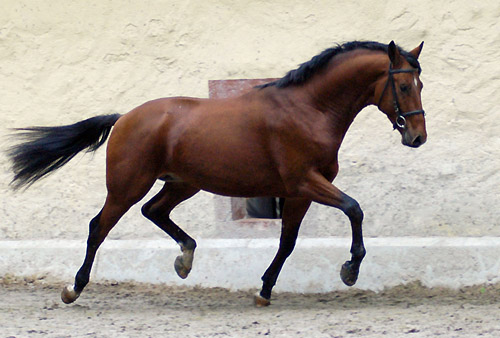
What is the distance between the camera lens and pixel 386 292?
233 inches

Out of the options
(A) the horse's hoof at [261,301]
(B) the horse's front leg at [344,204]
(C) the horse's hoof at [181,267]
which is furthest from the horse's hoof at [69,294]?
(B) the horse's front leg at [344,204]

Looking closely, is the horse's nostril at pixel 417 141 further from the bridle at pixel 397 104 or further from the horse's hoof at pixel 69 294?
the horse's hoof at pixel 69 294

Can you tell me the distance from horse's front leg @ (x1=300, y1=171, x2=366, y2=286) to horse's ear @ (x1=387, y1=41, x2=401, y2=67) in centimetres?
85

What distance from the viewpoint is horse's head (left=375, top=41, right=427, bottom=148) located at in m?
4.71

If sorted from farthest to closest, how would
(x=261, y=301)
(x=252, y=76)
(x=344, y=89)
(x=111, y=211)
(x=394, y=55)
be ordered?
(x=252, y=76)
(x=261, y=301)
(x=111, y=211)
(x=344, y=89)
(x=394, y=55)

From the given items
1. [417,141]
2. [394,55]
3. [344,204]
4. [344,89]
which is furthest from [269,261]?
[394,55]

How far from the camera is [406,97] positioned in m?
4.73

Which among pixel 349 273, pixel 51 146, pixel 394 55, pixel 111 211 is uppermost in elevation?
pixel 394 55

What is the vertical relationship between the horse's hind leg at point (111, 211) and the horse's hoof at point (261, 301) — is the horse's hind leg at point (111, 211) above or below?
above

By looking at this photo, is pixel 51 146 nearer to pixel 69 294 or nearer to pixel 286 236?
pixel 69 294

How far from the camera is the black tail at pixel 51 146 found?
554 centimetres

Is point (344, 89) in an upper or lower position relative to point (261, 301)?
upper

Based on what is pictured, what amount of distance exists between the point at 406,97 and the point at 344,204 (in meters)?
0.77

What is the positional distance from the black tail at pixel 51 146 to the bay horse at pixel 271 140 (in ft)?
0.03
